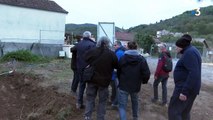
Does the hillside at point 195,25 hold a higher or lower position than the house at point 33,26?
higher

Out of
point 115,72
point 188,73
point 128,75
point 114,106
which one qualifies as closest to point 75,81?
point 114,106

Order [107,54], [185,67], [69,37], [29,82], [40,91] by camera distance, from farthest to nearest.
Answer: [69,37], [29,82], [40,91], [107,54], [185,67]

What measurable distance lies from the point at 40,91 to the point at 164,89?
3819mm

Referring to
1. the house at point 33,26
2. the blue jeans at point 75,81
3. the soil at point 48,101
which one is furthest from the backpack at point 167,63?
the house at point 33,26

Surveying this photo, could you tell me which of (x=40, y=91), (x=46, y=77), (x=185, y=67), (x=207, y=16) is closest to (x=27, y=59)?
(x=46, y=77)

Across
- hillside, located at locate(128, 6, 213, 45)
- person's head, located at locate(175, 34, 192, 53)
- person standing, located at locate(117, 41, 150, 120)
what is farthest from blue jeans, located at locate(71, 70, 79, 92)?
hillside, located at locate(128, 6, 213, 45)

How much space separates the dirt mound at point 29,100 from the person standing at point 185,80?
11.0 feet

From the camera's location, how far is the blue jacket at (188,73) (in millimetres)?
6844

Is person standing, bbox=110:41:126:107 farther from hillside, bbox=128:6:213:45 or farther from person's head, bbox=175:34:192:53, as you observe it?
hillside, bbox=128:6:213:45

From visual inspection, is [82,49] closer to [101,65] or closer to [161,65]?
[101,65]

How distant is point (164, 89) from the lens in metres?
11.1

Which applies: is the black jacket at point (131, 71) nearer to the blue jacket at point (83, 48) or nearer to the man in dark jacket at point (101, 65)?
the man in dark jacket at point (101, 65)

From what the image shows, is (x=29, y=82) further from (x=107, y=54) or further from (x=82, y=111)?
(x=107, y=54)

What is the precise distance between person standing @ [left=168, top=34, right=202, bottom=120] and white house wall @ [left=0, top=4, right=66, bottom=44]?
28609 mm
